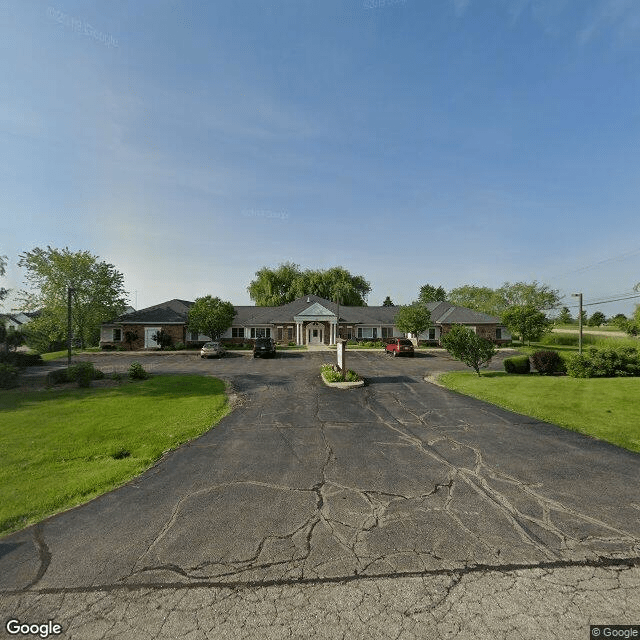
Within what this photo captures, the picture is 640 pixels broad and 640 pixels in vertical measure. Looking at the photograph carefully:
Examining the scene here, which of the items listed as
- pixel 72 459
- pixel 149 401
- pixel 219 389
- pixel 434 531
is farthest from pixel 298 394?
pixel 434 531

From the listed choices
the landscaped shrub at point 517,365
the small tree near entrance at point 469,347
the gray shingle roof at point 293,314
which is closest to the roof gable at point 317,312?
the gray shingle roof at point 293,314

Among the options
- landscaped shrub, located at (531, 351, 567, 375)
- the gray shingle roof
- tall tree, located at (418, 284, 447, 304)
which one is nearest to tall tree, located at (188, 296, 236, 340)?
the gray shingle roof

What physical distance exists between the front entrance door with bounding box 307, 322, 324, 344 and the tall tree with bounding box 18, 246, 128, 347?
24.0 m

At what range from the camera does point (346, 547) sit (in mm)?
4316

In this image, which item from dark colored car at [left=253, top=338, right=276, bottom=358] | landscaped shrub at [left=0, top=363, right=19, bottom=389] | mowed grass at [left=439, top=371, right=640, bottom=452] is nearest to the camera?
mowed grass at [left=439, top=371, right=640, bottom=452]

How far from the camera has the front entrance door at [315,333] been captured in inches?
1724

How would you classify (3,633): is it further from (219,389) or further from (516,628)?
(219,389)

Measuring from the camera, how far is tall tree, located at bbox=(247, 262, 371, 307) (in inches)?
2362

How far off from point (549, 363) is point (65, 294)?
46928 mm

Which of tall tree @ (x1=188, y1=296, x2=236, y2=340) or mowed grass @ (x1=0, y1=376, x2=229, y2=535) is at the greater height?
tall tree @ (x1=188, y1=296, x2=236, y2=340)

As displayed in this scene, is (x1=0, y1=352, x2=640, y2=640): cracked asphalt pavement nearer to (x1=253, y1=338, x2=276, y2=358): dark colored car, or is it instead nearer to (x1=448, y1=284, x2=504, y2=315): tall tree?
(x1=253, y1=338, x2=276, y2=358): dark colored car

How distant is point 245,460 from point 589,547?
6077 mm

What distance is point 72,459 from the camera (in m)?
7.38

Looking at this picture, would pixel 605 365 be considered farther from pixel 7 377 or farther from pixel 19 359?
pixel 19 359
